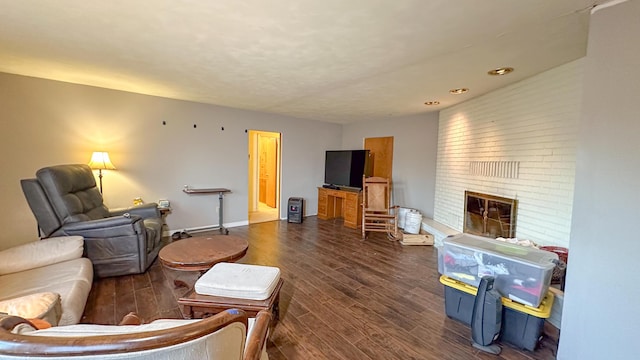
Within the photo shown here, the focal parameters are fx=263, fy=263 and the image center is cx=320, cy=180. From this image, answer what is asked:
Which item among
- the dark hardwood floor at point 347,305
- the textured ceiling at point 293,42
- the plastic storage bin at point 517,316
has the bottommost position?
the dark hardwood floor at point 347,305

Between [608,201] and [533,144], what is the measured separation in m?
1.60

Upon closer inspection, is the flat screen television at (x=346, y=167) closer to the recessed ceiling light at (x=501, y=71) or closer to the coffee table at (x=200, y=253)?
the recessed ceiling light at (x=501, y=71)

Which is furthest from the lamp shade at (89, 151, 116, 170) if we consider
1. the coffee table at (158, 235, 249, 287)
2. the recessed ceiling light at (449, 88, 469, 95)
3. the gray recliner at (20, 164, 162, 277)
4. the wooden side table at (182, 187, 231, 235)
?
the recessed ceiling light at (449, 88, 469, 95)

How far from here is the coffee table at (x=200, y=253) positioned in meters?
2.15

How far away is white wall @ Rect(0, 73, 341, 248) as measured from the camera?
3322mm

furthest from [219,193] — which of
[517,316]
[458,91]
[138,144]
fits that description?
[517,316]

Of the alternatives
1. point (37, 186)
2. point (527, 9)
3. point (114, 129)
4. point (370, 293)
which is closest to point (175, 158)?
point (114, 129)

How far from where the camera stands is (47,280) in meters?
2.00

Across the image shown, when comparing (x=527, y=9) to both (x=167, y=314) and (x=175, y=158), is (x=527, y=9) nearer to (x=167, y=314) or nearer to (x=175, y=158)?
(x=167, y=314)

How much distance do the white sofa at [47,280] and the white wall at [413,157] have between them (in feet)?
15.9

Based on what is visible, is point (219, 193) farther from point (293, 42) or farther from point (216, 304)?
point (293, 42)

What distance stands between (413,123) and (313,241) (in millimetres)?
2991

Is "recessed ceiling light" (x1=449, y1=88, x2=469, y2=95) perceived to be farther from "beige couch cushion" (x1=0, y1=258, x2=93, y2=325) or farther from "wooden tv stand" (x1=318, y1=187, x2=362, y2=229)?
"beige couch cushion" (x1=0, y1=258, x2=93, y2=325)

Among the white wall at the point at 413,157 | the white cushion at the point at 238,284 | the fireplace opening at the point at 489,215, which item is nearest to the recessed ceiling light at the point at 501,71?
the fireplace opening at the point at 489,215
